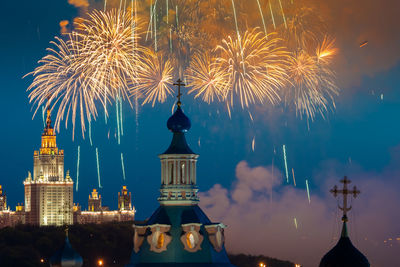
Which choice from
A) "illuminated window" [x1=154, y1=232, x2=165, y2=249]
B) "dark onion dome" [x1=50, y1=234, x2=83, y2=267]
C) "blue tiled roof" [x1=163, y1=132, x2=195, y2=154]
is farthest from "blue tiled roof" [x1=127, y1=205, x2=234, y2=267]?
"dark onion dome" [x1=50, y1=234, x2=83, y2=267]

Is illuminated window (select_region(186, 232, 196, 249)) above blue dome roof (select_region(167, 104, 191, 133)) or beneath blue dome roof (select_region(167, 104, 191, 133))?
beneath

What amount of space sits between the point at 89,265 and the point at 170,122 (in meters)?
109

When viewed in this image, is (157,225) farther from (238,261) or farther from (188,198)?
(238,261)

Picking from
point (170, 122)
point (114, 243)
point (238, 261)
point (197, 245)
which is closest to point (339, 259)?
point (197, 245)

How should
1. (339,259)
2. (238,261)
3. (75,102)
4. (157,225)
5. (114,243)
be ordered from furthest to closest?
1. (114,243)
2. (238,261)
3. (75,102)
4. (157,225)
5. (339,259)

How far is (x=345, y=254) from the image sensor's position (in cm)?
5541

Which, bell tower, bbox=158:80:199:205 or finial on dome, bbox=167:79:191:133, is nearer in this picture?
bell tower, bbox=158:80:199:205

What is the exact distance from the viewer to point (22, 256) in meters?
168

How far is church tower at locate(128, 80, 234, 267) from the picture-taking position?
2413 inches

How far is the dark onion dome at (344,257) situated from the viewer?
55.2 metres

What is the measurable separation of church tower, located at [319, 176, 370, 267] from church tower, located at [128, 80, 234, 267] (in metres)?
8.46

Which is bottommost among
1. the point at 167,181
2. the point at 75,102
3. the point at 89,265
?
the point at 89,265

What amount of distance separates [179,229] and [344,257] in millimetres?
10945

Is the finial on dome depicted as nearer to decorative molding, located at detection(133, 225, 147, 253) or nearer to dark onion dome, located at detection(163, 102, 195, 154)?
dark onion dome, located at detection(163, 102, 195, 154)
